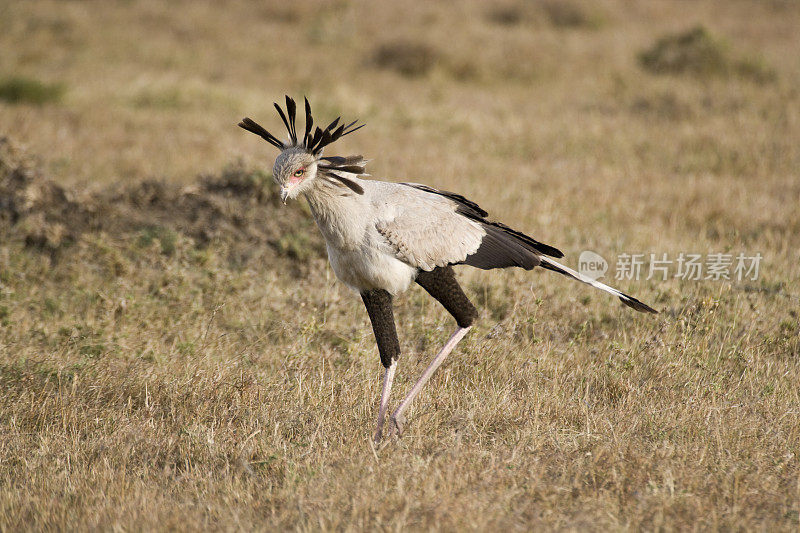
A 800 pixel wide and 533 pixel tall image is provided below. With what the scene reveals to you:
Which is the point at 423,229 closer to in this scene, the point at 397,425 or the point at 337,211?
the point at 337,211

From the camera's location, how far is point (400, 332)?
193 inches

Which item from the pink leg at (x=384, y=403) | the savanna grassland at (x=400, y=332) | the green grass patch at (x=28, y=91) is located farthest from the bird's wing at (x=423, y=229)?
the green grass patch at (x=28, y=91)

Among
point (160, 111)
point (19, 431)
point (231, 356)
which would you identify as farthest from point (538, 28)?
point (19, 431)

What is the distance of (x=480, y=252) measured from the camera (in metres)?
3.64

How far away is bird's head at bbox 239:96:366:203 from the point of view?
3.09 m

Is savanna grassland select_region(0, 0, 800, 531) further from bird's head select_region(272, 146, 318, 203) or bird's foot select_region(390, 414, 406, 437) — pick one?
bird's head select_region(272, 146, 318, 203)

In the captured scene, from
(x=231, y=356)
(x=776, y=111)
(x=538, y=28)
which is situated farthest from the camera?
(x=538, y=28)

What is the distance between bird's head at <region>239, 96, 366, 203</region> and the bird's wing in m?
0.24

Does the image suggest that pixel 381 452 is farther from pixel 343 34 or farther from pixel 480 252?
pixel 343 34

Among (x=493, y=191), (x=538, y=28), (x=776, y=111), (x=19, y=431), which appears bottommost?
(x=19, y=431)

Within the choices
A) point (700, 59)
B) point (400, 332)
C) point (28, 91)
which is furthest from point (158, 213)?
point (700, 59)

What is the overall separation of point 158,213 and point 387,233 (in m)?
3.99

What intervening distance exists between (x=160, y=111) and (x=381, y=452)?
972cm

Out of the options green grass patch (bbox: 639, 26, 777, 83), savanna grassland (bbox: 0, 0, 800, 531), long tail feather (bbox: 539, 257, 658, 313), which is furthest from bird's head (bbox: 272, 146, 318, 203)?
green grass patch (bbox: 639, 26, 777, 83)
